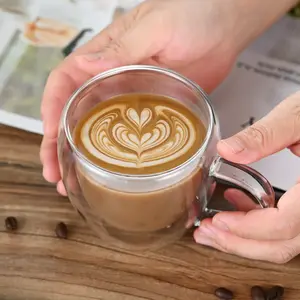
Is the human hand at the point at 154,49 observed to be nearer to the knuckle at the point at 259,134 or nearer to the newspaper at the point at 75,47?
the newspaper at the point at 75,47

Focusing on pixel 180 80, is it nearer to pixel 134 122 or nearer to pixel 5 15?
pixel 134 122

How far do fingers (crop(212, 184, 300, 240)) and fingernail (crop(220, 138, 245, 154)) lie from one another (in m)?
0.08

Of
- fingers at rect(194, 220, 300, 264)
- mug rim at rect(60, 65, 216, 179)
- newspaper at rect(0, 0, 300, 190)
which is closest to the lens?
mug rim at rect(60, 65, 216, 179)

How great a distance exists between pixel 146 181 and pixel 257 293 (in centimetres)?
20

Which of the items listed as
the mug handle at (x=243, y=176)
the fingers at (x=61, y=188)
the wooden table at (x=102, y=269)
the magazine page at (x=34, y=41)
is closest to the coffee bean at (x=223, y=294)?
the wooden table at (x=102, y=269)

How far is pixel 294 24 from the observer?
0.99m

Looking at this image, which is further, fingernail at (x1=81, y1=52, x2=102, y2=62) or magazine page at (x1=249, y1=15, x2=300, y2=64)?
magazine page at (x1=249, y1=15, x2=300, y2=64)

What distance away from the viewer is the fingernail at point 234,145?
620 mm

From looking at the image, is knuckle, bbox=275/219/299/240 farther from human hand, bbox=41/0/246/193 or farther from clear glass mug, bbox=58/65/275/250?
human hand, bbox=41/0/246/193

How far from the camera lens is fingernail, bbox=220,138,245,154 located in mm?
620

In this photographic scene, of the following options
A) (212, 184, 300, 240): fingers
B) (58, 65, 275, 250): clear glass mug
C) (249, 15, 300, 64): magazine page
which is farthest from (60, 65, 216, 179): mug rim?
(249, 15, 300, 64): magazine page

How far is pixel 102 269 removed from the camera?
2.42ft

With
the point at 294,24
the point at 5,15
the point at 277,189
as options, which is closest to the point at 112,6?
the point at 5,15

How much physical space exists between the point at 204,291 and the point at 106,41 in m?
0.34
